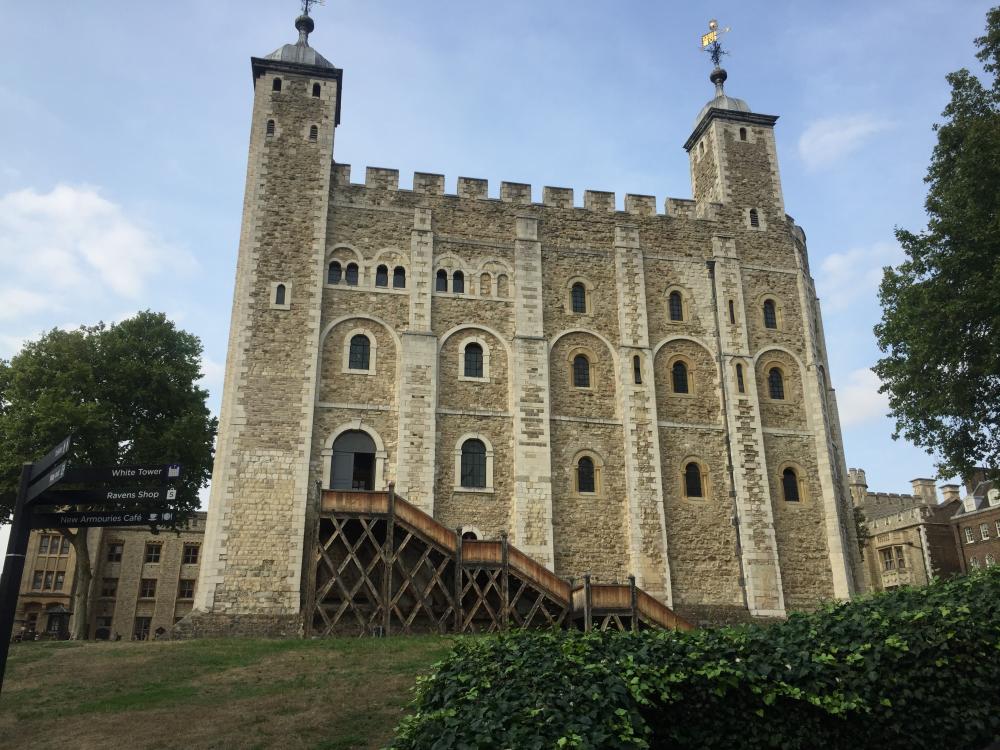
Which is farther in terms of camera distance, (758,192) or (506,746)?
(758,192)

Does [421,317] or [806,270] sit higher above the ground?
[806,270]

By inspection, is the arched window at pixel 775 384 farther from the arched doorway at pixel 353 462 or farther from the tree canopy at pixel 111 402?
the tree canopy at pixel 111 402

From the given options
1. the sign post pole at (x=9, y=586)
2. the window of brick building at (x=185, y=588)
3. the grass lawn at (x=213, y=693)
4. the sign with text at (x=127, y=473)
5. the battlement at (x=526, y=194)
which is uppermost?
the battlement at (x=526, y=194)

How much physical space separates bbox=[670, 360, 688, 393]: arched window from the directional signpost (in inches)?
792

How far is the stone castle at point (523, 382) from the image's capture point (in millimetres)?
25500

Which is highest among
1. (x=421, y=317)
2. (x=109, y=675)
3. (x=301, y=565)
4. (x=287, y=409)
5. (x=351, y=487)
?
(x=421, y=317)

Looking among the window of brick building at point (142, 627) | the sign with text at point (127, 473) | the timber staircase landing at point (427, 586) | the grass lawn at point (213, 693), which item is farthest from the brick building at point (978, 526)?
the sign with text at point (127, 473)

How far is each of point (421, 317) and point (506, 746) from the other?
69.6 feet

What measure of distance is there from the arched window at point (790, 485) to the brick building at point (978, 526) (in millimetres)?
22541

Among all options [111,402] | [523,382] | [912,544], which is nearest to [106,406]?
[111,402]

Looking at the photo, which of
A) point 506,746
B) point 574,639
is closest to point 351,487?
point 574,639

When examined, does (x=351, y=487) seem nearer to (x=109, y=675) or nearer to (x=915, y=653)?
(x=109, y=675)

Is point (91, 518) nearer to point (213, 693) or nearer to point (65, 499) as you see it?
point (65, 499)

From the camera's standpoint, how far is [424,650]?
18062 millimetres
